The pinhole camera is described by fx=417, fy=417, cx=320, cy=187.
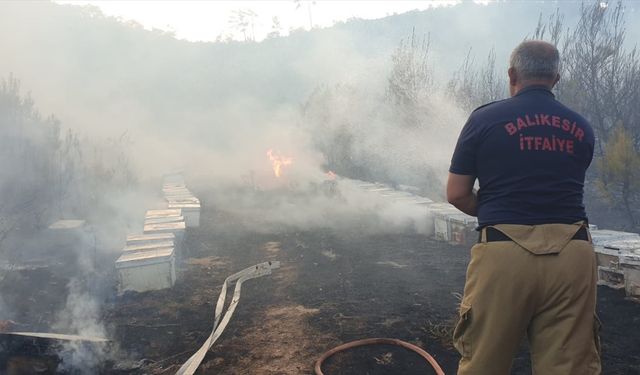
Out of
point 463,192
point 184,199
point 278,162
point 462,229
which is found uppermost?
point 463,192

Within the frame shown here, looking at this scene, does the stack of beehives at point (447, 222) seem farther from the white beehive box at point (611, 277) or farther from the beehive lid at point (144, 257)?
the beehive lid at point (144, 257)

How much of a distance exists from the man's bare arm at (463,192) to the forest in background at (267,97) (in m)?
8.51

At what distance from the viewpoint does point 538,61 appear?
224 cm

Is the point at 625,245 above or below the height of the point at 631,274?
above

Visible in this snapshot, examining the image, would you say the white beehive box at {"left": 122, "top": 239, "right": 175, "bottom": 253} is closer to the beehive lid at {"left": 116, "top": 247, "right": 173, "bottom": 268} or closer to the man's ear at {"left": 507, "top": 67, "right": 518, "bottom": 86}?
the beehive lid at {"left": 116, "top": 247, "right": 173, "bottom": 268}

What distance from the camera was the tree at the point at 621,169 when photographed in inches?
348

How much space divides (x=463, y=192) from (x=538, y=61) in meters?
0.80

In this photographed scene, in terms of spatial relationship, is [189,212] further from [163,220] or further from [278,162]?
[278,162]

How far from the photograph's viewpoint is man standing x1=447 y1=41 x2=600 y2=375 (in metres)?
2.02

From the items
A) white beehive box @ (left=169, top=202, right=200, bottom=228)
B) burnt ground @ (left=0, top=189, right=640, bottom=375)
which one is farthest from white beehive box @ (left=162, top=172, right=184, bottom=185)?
burnt ground @ (left=0, top=189, right=640, bottom=375)

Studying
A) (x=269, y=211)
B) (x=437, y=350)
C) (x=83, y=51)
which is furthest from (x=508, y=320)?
(x=83, y=51)

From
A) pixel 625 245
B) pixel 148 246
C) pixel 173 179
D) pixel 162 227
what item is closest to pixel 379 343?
pixel 625 245

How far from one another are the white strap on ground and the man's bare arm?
296 centimetres

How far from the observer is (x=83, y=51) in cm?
3359
